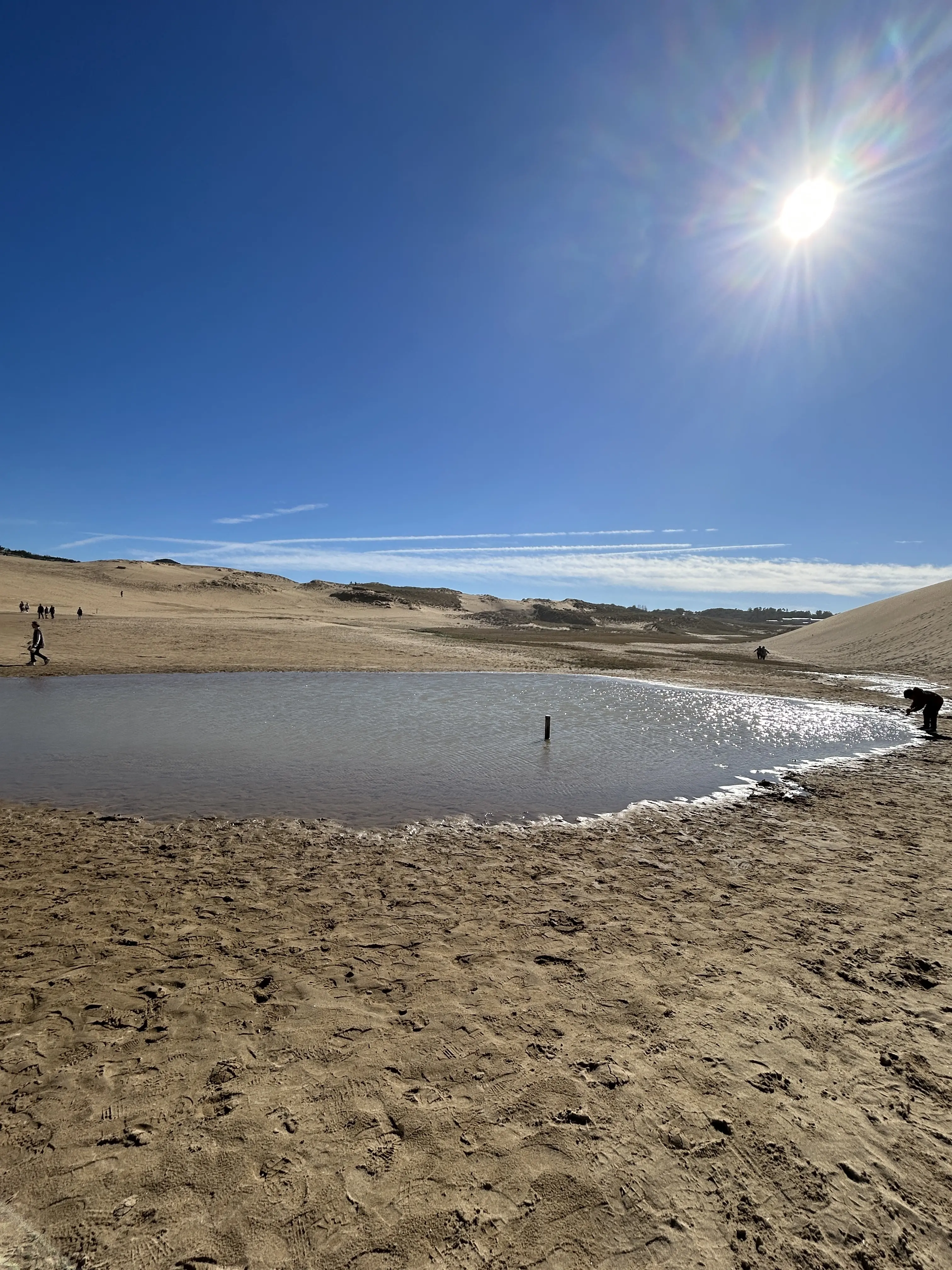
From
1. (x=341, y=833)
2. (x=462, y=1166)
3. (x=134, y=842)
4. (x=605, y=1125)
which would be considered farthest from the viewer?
(x=341, y=833)

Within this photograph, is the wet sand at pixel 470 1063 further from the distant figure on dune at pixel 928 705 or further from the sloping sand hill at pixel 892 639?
the sloping sand hill at pixel 892 639

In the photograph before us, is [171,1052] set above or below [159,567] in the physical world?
below

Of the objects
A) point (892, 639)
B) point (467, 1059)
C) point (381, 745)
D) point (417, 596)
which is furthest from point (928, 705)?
point (417, 596)

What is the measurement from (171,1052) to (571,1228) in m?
2.90

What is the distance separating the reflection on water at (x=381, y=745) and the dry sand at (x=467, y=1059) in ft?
8.02

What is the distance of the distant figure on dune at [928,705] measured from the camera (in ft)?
58.3

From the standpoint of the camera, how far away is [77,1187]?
3.02m

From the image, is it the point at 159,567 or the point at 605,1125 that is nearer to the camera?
the point at 605,1125

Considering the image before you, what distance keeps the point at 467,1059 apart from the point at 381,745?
10.3m

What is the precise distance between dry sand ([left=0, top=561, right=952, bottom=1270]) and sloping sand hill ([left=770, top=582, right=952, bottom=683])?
109ft

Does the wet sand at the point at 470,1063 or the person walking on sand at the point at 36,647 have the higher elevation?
the person walking on sand at the point at 36,647

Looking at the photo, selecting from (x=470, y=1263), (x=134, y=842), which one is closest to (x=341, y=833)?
(x=134, y=842)

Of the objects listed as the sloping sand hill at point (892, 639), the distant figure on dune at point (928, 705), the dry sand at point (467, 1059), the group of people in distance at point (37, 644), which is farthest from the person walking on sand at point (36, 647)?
the sloping sand hill at point (892, 639)

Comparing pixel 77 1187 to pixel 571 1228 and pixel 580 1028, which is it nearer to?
pixel 571 1228
